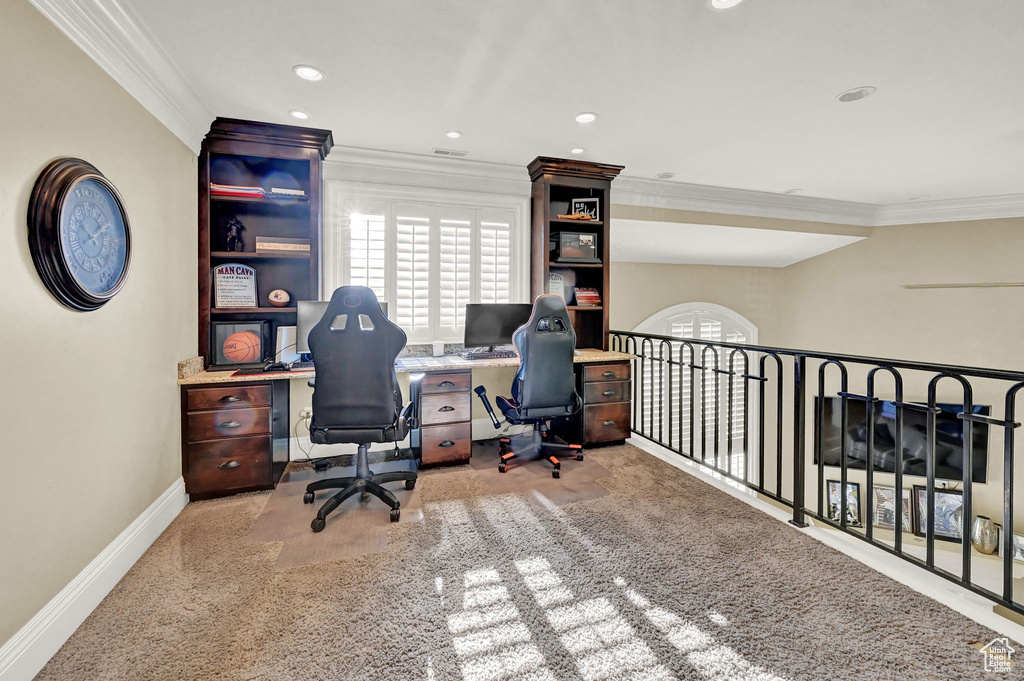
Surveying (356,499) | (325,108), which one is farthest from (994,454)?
(325,108)

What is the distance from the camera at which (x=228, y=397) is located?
8.86 ft

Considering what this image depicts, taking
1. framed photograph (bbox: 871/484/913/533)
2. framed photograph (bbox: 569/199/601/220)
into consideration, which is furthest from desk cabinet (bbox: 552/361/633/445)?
framed photograph (bbox: 871/484/913/533)

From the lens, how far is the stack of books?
299cm

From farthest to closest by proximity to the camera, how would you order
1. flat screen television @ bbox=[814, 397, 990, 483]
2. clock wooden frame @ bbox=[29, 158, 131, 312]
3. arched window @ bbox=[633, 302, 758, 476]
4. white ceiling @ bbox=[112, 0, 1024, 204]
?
arched window @ bbox=[633, 302, 758, 476] → flat screen television @ bbox=[814, 397, 990, 483] → white ceiling @ bbox=[112, 0, 1024, 204] → clock wooden frame @ bbox=[29, 158, 131, 312]

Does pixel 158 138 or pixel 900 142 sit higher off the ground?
pixel 900 142

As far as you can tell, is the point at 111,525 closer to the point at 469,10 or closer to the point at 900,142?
the point at 469,10

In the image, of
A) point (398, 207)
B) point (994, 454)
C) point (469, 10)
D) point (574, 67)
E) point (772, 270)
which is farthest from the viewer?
point (772, 270)

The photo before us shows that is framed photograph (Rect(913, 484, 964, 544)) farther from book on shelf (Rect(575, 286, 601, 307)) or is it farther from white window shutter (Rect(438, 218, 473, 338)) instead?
white window shutter (Rect(438, 218, 473, 338))

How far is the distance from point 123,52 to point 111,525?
2.08 metres

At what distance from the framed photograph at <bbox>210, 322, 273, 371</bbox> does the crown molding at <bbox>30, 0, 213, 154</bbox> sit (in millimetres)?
1185

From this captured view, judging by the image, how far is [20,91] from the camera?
1.42m

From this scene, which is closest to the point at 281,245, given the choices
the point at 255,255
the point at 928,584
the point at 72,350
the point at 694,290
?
the point at 255,255

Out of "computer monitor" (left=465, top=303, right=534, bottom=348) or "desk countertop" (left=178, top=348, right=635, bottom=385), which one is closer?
"desk countertop" (left=178, top=348, right=635, bottom=385)

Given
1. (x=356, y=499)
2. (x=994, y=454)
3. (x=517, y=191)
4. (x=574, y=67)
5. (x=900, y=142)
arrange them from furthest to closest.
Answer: (x=994, y=454) → (x=517, y=191) → (x=900, y=142) → (x=356, y=499) → (x=574, y=67)
